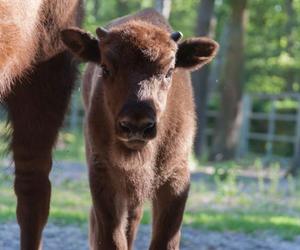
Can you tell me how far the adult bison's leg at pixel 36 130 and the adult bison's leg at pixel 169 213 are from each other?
0.90 metres

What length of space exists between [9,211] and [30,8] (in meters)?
5.05

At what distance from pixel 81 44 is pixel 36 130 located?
2.58 ft

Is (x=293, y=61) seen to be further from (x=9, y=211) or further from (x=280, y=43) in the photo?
(x=9, y=211)

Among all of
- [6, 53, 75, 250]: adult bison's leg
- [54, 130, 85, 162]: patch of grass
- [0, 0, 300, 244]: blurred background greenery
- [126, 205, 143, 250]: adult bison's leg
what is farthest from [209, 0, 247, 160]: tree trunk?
[6, 53, 75, 250]: adult bison's leg

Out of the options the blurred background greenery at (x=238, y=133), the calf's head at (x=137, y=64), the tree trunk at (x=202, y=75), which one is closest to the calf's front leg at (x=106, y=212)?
the calf's head at (x=137, y=64)

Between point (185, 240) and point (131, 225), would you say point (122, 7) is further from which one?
point (131, 225)

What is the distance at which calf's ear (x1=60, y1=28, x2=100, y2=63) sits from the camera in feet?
16.1

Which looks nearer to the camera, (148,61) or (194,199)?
(148,61)

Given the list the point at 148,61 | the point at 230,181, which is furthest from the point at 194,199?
the point at 148,61

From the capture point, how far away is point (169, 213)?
16.9 ft

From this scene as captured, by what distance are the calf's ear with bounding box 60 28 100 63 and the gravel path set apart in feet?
8.35

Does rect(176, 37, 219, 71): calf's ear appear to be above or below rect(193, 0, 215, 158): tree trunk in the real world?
below

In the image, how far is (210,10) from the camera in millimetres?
18906

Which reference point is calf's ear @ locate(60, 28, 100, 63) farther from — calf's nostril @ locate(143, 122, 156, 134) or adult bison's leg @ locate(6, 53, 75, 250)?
calf's nostril @ locate(143, 122, 156, 134)
